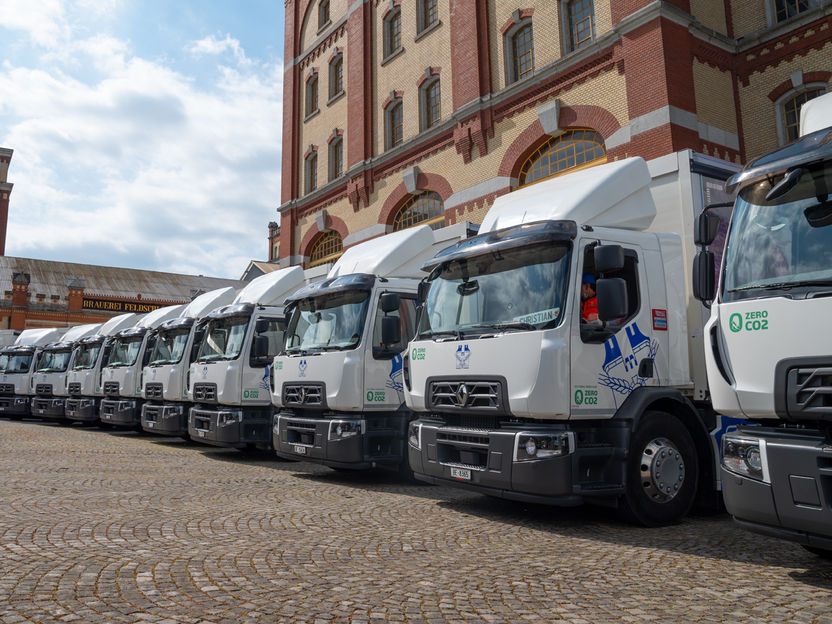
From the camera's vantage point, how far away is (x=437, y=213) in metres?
20.1

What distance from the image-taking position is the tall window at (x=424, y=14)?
2109 cm

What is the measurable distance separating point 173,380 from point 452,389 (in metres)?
8.41

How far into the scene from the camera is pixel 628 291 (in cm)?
655

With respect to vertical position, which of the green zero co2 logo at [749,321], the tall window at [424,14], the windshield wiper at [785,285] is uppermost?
the tall window at [424,14]

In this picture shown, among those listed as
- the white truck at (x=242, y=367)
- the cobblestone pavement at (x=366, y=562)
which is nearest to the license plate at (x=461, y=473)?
the cobblestone pavement at (x=366, y=562)

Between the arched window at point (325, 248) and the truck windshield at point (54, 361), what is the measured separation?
8376 millimetres

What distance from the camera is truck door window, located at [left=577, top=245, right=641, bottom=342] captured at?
6.13m

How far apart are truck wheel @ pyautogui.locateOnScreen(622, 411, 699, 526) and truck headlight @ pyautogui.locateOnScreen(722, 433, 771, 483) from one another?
1.68 metres

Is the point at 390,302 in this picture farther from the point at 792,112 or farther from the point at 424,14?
the point at 424,14

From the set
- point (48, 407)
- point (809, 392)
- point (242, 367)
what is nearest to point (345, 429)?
point (242, 367)

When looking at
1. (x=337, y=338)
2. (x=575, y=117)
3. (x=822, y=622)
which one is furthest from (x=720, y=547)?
(x=575, y=117)

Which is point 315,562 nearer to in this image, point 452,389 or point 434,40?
point 452,389

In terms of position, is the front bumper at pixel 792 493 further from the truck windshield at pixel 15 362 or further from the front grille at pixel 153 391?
the truck windshield at pixel 15 362

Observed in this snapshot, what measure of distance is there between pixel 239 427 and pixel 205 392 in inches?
46.6
